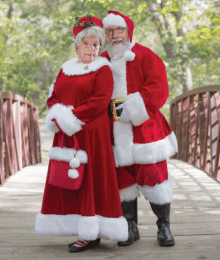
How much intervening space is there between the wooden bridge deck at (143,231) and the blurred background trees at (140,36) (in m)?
6.22

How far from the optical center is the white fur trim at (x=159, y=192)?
2.51 meters

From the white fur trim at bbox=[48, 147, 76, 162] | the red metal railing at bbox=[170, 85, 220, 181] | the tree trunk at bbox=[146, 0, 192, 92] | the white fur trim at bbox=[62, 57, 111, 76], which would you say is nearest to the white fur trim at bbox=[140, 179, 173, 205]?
the white fur trim at bbox=[48, 147, 76, 162]

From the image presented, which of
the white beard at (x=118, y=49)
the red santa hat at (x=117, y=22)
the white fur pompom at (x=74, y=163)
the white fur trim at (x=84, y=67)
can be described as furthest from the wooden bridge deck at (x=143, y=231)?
the red santa hat at (x=117, y=22)

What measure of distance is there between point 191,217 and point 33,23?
1374 cm

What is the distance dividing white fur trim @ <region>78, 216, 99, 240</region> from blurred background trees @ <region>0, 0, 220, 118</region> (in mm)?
7872

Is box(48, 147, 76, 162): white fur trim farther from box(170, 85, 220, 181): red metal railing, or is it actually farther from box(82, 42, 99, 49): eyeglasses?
box(170, 85, 220, 181): red metal railing

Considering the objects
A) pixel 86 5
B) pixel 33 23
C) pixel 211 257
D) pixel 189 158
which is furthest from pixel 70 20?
pixel 211 257

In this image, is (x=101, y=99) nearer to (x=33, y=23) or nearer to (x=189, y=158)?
(x=189, y=158)

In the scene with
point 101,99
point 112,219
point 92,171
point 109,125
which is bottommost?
point 112,219

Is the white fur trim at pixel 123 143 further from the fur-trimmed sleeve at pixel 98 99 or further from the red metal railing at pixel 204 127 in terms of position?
the red metal railing at pixel 204 127

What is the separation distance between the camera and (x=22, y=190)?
14.8 ft

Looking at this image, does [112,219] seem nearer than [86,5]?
Yes

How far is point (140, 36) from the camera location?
16.6 m

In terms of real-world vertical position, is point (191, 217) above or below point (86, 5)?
below
